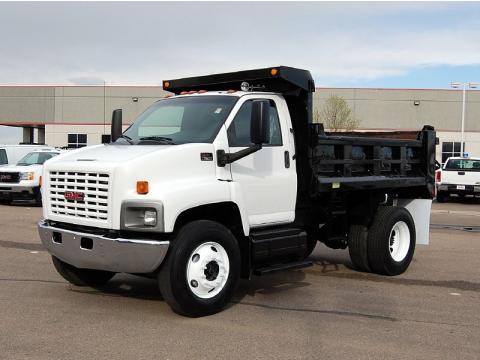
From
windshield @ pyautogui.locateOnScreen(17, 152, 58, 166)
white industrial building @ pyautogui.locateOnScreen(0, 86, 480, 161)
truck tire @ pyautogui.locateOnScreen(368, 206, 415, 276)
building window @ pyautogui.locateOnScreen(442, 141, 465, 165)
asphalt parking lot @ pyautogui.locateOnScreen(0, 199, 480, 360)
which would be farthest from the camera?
white industrial building @ pyautogui.locateOnScreen(0, 86, 480, 161)

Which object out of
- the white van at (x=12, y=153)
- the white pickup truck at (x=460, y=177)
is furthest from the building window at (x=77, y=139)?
the white pickup truck at (x=460, y=177)

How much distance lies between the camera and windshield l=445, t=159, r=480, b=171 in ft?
74.2

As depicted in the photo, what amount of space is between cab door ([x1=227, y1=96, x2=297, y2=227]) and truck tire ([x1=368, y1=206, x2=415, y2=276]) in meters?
1.79

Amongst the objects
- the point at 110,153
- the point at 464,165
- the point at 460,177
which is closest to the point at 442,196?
the point at 460,177

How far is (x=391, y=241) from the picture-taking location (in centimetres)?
853

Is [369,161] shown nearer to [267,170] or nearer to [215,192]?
[267,170]

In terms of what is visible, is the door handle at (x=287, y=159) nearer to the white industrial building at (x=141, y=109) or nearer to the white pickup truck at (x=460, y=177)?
the white pickup truck at (x=460, y=177)

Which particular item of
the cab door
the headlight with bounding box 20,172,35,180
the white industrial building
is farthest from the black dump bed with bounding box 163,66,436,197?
the white industrial building

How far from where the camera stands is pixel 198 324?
555 cm

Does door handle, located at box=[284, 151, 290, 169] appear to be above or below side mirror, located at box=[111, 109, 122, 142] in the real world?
below

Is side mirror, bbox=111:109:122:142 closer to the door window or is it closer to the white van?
the door window

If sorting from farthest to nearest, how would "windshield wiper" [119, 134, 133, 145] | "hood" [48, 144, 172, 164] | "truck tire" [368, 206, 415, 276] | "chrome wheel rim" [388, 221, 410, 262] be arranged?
"chrome wheel rim" [388, 221, 410, 262] < "truck tire" [368, 206, 415, 276] < "windshield wiper" [119, 134, 133, 145] < "hood" [48, 144, 172, 164]

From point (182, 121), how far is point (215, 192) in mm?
1108

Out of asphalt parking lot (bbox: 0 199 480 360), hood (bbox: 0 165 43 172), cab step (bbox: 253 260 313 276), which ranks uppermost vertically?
hood (bbox: 0 165 43 172)
